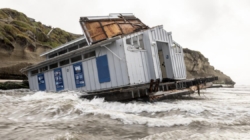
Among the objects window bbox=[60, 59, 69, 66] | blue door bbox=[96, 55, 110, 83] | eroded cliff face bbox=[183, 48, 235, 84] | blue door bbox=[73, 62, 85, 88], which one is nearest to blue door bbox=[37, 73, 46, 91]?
window bbox=[60, 59, 69, 66]

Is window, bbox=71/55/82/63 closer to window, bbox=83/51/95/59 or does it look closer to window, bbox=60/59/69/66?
window, bbox=83/51/95/59

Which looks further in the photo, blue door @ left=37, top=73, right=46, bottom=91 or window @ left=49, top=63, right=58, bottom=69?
blue door @ left=37, top=73, right=46, bottom=91

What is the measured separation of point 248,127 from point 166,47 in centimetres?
1130

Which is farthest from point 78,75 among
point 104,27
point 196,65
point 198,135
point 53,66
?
point 196,65

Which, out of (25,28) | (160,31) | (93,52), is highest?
(25,28)

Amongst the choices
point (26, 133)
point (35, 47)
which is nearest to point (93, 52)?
point (26, 133)

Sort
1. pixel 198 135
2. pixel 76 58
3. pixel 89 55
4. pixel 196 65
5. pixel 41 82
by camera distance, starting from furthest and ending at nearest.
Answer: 1. pixel 196 65
2. pixel 41 82
3. pixel 76 58
4. pixel 89 55
5. pixel 198 135

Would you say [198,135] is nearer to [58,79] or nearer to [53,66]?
[58,79]

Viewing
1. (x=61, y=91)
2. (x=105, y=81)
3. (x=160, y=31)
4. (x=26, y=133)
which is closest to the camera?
(x=26, y=133)

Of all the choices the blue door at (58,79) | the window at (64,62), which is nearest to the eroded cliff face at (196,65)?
the blue door at (58,79)

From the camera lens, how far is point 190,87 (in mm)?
14297

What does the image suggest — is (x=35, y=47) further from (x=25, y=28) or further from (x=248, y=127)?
(x=248, y=127)

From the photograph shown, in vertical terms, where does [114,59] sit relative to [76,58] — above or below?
below

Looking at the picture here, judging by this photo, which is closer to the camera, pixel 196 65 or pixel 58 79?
pixel 58 79
